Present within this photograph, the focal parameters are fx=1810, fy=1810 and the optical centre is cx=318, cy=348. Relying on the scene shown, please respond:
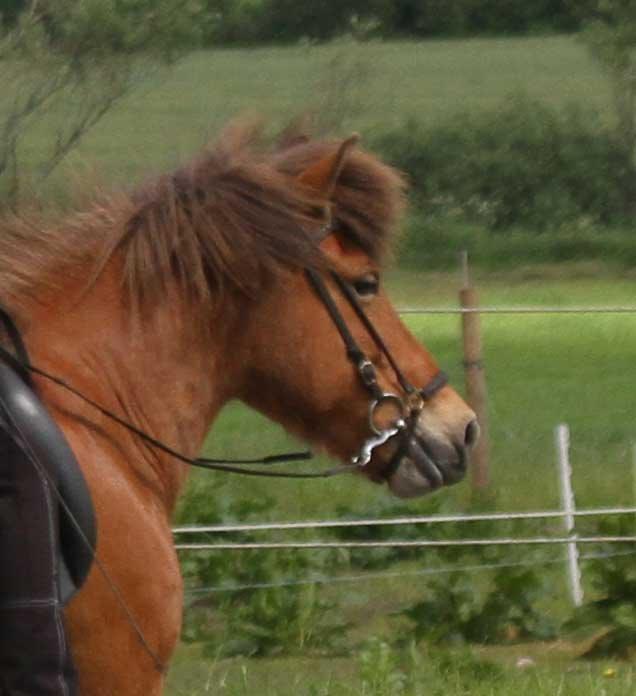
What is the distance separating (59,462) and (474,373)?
5.06 meters

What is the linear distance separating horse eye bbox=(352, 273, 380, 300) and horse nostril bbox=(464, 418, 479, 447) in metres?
0.35

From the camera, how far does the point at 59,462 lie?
3.26 meters

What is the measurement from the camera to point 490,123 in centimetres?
3541

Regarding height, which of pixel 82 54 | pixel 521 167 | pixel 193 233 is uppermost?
pixel 521 167

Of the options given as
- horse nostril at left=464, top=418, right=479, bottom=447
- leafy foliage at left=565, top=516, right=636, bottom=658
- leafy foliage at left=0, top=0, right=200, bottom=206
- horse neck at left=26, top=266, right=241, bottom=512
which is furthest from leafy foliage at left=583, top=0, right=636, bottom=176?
horse neck at left=26, top=266, right=241, bottom=512

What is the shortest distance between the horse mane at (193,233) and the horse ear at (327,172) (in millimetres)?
23

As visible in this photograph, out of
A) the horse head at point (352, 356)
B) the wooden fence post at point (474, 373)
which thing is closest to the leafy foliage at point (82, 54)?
the wooden fence post at point (474, 373)

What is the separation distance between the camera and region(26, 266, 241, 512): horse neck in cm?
349

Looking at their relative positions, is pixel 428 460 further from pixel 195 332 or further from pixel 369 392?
pixel 195 332

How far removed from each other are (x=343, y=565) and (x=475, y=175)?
26.2 metres

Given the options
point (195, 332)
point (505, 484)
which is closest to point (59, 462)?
point (195, 332)

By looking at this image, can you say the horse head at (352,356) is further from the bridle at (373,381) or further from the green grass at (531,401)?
the green grass at (531,401)

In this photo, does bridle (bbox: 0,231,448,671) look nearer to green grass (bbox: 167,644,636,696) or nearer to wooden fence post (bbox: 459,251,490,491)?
green grass (bbox: 167,644,636,696)

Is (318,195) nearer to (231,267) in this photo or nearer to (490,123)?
(231,267)
